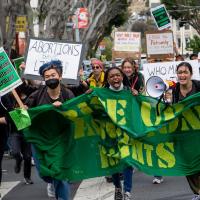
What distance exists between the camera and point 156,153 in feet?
26.9

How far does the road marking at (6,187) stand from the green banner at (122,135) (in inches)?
99.1

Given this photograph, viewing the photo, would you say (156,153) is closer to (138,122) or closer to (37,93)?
(138,122)

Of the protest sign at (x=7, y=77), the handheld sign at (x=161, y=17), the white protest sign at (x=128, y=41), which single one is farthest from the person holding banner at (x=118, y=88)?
the white protest sign at (x=128, y=41)

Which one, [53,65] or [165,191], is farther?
[165,191]

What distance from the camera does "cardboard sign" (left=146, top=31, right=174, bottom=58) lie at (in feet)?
62.5

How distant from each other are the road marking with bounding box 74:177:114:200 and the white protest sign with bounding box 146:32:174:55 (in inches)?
328

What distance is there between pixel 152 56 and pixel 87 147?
11316mm

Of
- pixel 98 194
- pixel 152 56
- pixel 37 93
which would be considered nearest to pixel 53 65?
pixel 37 93

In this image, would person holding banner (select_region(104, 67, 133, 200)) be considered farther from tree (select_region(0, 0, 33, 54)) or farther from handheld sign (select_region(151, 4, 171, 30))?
tree (select_region(0, 0, 33, 54))

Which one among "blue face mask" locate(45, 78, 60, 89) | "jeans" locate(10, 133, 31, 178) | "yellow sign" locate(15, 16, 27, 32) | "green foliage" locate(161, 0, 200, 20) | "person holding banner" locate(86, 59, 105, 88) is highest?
"green foliage" locate(161, 0, 200, 20)

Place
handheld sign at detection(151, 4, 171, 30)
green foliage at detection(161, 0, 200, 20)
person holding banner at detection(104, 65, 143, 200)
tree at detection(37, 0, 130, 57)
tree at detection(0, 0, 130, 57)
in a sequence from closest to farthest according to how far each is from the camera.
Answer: person holding banner at detection(104, 65, 143, 200)
handheld sign at detection(151, 4, 171, 30)
tree at detection(0, 0, 130, 57)
tree at detection(37, 0, 130, 57)
green foliage at detection(161, 0, 200, 20)

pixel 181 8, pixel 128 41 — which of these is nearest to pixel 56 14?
pixel 128 41

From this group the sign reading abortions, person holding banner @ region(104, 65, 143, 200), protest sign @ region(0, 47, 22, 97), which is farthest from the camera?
the sign reading abortions

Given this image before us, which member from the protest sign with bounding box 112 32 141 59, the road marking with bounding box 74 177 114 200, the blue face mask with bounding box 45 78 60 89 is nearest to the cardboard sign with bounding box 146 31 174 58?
the protest sign with bounding box 112 32 141 59
